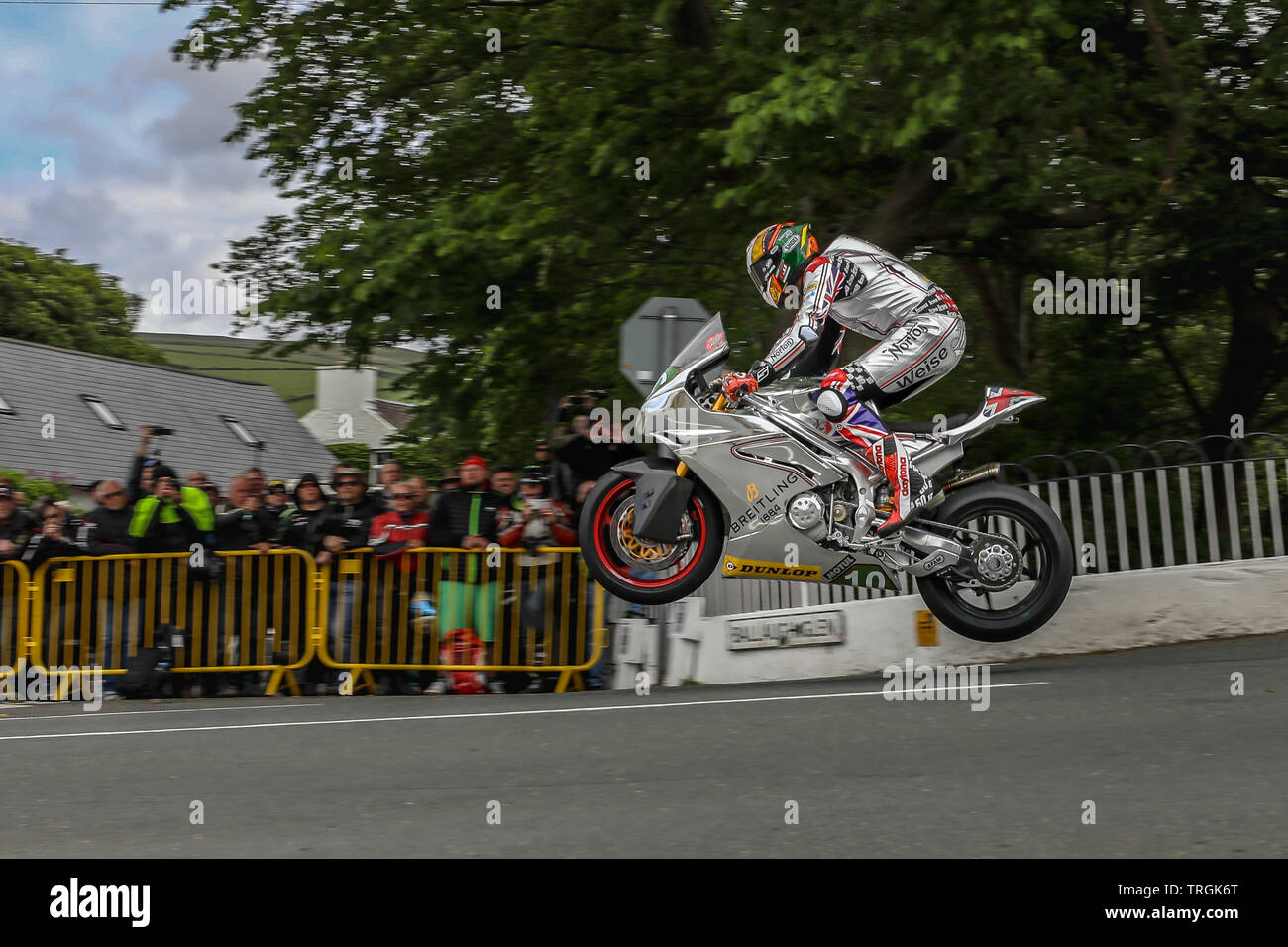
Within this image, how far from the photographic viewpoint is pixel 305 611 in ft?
38.0

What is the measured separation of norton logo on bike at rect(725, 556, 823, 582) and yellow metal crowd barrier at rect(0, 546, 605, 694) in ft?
13.2

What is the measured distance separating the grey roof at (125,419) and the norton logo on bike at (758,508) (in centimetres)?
3232

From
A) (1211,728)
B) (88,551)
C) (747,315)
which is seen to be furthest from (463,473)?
(1211,728)

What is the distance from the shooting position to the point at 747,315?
14.5 meters

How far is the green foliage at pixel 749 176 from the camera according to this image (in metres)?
11.5

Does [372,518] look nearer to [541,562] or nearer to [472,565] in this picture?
[472,565]

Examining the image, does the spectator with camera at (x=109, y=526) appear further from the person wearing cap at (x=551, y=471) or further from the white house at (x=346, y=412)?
the white house at (x=346, y=412)

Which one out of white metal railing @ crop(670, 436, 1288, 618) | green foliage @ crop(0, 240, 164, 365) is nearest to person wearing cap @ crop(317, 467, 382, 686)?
white metal railing @ crop(670, 436, 1288, 618)

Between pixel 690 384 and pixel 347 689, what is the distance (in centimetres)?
537

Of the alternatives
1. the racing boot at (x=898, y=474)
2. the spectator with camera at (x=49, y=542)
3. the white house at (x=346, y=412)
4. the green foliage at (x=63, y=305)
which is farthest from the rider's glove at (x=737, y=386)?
the white house at (x=346, y=412)

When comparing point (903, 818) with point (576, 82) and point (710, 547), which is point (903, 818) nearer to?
point (710, 547)

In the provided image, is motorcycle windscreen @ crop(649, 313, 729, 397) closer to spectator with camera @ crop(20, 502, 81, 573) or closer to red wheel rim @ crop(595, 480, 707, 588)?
red wheel rim @ crop(595, 480, 707, 588)

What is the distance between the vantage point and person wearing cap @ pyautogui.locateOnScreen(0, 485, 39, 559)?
Result: 12.2 m
